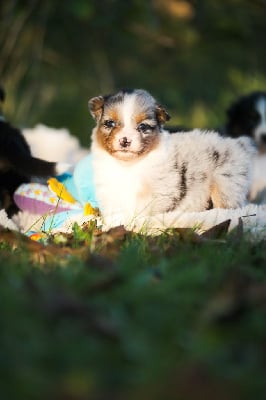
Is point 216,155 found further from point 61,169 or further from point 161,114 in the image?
→ point 61,169

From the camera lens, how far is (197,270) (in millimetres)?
2699

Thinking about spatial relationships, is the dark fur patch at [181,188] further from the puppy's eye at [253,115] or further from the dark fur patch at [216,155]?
the puppy's eye at [253,115]

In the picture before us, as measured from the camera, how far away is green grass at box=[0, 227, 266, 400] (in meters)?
1.91

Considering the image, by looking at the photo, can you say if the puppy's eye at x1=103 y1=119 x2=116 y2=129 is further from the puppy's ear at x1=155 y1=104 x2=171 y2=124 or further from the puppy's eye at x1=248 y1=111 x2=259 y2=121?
the puppy's eye at x1=248 y1=111 x2=259 y2=121

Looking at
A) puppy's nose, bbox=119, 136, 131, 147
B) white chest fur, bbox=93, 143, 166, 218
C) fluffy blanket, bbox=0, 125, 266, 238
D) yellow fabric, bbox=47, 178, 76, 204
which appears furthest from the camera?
yellow fabric, bbox=47, 178, 76, 204

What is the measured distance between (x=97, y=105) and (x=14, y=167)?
845mm

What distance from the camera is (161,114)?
14.0ft

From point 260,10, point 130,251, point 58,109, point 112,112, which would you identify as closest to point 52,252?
point 130,251

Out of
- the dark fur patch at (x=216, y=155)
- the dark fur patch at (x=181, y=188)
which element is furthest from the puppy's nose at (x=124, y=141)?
the dark fur patch at (x=216, y=155)

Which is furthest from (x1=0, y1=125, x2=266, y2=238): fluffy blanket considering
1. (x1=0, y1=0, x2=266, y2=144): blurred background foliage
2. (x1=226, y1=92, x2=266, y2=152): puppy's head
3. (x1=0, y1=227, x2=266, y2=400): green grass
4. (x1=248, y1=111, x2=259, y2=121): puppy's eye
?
(x1=0, y1=0, x2=266, y2=144): blurred background foliage

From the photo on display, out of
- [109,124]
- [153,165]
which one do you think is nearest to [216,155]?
[153,165]

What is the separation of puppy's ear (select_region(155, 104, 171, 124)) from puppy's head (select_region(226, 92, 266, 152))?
168 centimetres

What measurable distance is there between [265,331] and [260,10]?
9270 mm

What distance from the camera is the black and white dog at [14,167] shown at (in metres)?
4.83
